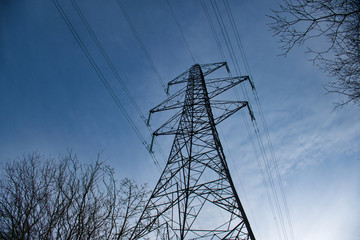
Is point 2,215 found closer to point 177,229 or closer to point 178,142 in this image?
point 177,229

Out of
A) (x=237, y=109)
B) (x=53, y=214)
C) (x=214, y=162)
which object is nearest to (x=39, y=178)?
(x=53, y=214)

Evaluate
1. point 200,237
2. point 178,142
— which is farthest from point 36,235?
point 178,142

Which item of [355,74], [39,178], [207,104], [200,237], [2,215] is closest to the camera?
[355,74]

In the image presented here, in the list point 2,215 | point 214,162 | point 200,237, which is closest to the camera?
point 2,215

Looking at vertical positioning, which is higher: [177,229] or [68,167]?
[68,167]

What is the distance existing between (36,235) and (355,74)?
22.8ft

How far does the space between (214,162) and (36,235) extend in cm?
441

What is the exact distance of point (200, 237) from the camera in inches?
171

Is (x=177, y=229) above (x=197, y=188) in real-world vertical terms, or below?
below

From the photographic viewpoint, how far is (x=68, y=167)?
212 inches

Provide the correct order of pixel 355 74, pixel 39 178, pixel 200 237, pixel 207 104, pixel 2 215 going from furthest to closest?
1. pixel 207 104
2. pixel 39 178
3. pixel 200 237
4. pixel 2 215
5. pixel 355 74

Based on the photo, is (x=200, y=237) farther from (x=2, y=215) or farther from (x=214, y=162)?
(x=2, y=215)

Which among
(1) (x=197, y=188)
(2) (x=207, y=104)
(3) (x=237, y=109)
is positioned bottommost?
(1) (x=197, y=188)

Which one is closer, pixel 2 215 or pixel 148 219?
pixel 2 215
